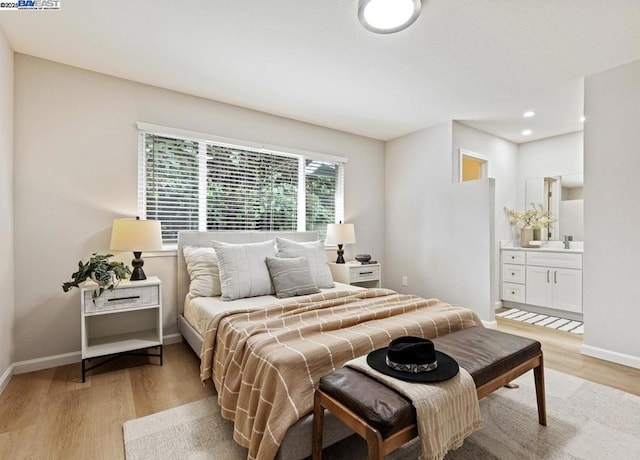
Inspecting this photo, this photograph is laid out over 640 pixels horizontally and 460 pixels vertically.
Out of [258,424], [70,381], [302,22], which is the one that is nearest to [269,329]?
[258,424]

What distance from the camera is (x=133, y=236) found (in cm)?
263

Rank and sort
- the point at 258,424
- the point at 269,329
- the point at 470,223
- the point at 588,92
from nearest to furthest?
the point at 258,424 < the point at 269,329 < the point at 588,92 < the point at 470,223

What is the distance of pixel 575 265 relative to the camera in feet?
13.4

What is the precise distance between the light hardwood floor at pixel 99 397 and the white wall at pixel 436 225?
47.5 inches

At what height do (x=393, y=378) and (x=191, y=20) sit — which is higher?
(x=191, y=20)

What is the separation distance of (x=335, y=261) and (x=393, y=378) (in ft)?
9.95

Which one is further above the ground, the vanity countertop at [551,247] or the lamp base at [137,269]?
the vanity countertop at [551,247]

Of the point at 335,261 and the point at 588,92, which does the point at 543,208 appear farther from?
the point at 335,261

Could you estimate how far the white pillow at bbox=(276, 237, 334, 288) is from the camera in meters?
3.20

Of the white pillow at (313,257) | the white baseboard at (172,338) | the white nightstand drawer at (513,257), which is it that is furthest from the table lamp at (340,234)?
the white nightstand drawer at (513,257)

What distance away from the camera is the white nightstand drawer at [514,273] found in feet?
15.1

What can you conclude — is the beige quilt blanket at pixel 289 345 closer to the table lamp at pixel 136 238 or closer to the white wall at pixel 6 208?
the table lamp at pixel 136 238

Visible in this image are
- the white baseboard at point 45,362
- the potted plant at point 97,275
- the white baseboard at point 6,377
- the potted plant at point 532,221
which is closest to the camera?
the white baseboard at point 6,377

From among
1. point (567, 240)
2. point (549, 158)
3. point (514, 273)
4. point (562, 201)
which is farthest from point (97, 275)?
→ point (549, 158)
